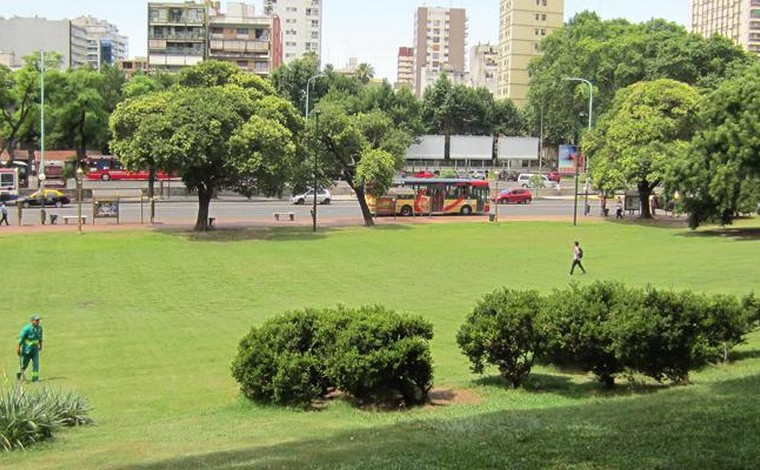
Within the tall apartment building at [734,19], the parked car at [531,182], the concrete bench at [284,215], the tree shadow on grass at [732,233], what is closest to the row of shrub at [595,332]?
the tree shadow on grass at [732,233]

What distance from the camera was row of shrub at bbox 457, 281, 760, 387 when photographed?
12922 mm

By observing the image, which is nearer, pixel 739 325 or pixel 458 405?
pixel 458 405

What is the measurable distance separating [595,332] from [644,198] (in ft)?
146

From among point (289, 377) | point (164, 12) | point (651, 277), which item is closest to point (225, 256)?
point (651, 277)

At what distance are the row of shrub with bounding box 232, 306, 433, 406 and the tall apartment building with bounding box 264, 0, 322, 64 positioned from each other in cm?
16198

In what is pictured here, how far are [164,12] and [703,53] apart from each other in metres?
71.1

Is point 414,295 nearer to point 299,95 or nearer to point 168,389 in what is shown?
point 168,389

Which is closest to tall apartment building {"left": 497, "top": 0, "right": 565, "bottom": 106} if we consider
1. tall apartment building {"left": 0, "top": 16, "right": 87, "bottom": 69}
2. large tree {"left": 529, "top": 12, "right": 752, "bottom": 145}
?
large tree {"left": 529, "top": 12, "right": 752, "bottom": 145}

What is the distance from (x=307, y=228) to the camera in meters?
47.2

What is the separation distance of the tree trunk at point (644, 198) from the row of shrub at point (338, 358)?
44326mm

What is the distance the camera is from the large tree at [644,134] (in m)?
50.0

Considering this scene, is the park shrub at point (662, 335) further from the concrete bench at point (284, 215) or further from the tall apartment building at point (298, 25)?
the tall apartment building at point (298, 25)

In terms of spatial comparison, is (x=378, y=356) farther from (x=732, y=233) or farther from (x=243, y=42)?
(x=243, y=42)

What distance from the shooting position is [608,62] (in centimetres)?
8156
